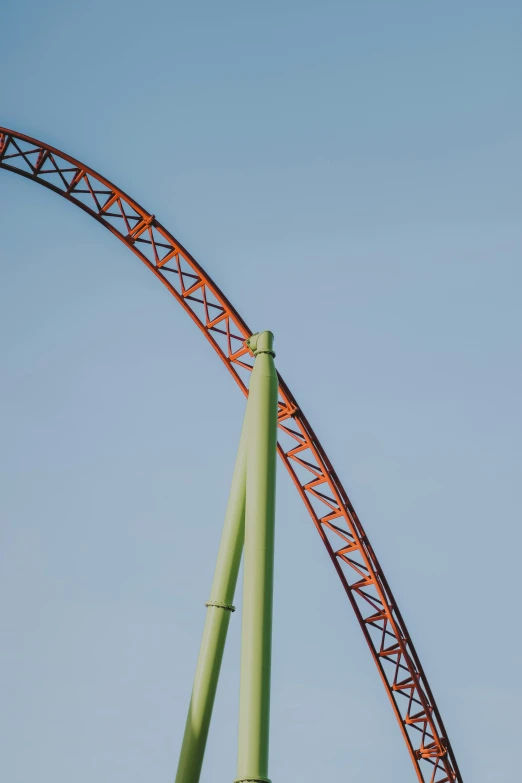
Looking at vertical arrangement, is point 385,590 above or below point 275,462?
above

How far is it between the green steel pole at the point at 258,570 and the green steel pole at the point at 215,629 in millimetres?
344

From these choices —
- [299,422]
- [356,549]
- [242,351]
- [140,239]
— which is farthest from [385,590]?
[140,239]

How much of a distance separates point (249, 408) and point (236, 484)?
85 cm

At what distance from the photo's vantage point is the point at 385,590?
19.9 m

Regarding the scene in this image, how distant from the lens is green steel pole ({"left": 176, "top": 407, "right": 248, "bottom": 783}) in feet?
32.8

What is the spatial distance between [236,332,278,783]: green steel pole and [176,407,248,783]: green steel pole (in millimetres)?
344

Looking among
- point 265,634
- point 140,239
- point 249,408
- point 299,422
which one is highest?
point 140,239

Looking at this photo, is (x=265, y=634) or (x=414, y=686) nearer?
(x=265, y=634)

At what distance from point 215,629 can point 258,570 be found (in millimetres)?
1204

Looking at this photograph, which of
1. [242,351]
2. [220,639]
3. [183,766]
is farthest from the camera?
[242,351]

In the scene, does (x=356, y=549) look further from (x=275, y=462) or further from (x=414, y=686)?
(x=275, y=462)

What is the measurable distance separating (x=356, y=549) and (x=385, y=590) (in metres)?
1.11

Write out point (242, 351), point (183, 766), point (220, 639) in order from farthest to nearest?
point (242, 351) → point (220, 639) → point (183, 766)

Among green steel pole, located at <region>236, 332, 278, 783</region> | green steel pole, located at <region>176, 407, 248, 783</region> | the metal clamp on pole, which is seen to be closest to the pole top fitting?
green steel pole, located at <region>236, 332, 278, 783</region>
